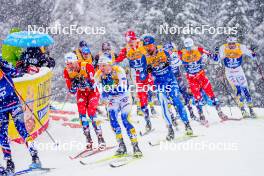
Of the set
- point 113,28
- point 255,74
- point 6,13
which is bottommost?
point 255,74

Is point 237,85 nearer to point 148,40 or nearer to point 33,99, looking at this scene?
point 148,40

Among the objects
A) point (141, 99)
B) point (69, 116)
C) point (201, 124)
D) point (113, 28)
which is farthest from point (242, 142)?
point (113, 28)

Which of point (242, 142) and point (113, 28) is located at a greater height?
point (113, 28)

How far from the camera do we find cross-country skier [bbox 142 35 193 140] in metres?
9.25

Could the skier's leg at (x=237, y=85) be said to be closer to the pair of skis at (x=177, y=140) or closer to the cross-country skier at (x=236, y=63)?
the cross-country skier at (x=236, y=63)

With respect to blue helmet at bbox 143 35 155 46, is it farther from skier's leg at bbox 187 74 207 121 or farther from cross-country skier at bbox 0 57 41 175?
cross-country skier at bbox 0 57 41 175

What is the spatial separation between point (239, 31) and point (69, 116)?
17.6 meters

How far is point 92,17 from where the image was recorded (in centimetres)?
3250

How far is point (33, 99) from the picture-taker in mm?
10375

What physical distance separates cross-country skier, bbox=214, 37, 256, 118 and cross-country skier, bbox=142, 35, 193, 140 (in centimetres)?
259

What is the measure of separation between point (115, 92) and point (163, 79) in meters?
1.82

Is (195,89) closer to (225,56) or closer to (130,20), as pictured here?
(225,56)

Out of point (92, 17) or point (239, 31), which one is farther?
point (92, 17)

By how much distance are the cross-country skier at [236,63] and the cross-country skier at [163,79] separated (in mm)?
2592
